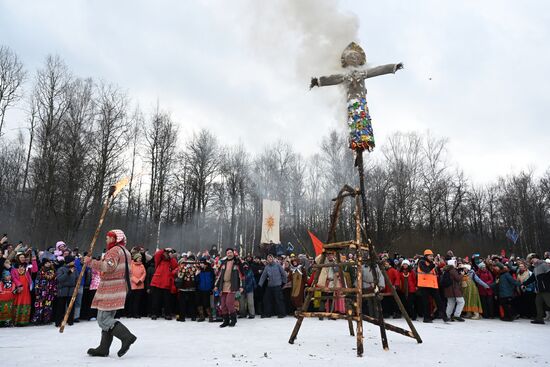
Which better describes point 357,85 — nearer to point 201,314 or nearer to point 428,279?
point 428,279

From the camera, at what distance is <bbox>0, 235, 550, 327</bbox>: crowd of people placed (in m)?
10.2

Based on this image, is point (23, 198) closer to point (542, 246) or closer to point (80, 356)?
point (80, 356)

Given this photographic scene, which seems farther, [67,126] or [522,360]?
[67,126]

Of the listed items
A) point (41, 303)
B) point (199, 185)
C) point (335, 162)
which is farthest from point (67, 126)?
point (335, 162)

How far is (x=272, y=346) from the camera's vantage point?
7184mm

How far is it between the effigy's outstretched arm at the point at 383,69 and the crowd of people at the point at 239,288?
514 centimetres

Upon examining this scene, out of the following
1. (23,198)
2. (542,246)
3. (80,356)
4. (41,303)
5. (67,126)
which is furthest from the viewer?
(542,246)

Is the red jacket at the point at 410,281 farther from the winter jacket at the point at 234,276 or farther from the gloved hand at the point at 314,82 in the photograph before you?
the gloved hand at the point at 314,82

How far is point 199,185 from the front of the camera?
34969 mm

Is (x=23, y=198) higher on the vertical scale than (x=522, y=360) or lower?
higher

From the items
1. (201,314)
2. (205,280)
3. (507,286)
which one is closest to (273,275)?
(205,280)

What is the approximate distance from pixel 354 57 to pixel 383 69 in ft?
2.40

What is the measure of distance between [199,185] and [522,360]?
30757 millimetres

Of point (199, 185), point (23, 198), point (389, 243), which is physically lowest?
point (389, 243)
